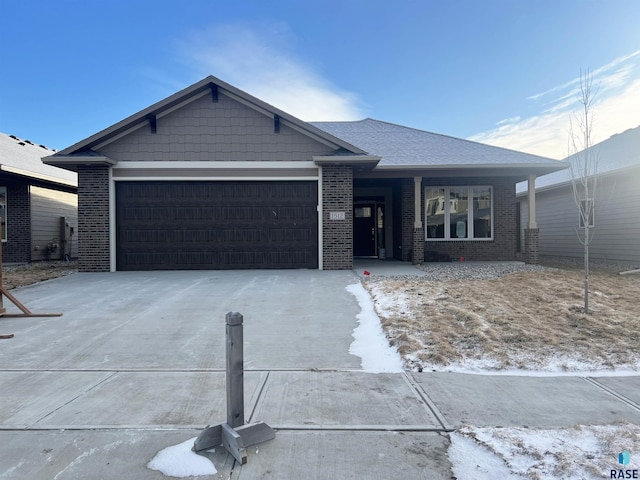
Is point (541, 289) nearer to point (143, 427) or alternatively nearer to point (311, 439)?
point (311, 439)

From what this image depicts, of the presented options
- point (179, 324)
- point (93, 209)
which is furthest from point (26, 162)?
point (179, 324)

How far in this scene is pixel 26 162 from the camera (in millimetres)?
16859

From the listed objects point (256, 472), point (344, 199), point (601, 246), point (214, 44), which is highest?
point (214, 44)

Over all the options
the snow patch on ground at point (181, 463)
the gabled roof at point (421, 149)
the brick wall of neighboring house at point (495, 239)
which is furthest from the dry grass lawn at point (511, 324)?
the brick wall of neighboring house at point (495, 239)

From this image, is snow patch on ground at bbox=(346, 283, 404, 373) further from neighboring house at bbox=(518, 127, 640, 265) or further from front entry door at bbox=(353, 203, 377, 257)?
neighboring house at bbox=(518, 127, 640, 265)

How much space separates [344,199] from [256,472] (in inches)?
393

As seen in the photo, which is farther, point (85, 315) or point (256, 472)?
point (85, 315)

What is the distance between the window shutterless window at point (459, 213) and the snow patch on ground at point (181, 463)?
1340 centimetres

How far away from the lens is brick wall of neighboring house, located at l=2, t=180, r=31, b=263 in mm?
16625

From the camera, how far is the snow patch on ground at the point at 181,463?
2.87 m

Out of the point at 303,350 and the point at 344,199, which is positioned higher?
the point at 344,199

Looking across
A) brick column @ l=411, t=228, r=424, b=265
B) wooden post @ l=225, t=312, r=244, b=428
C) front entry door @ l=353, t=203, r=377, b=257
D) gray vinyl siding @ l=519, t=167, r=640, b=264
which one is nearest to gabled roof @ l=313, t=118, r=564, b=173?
brick column @ l=411, t=228, r=424, b=265

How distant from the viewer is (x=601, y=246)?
52.9 feet

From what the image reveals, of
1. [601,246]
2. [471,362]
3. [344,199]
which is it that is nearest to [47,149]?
[344,199]
